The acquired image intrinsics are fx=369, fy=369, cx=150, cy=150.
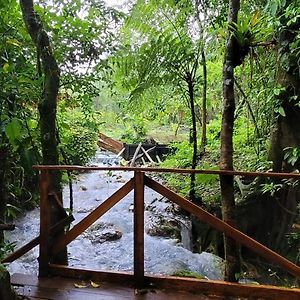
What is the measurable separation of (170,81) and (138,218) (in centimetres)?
353

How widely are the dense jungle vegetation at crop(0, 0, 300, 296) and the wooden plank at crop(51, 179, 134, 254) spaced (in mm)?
385

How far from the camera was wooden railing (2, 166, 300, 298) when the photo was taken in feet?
7.66

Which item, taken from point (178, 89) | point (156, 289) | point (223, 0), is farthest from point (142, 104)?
point (156, 289)

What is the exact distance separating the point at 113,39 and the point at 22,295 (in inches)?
92.2

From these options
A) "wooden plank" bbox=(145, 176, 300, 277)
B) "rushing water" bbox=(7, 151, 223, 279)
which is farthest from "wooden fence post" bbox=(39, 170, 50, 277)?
"rushing water" bbox=(7, 151, 223, 279)

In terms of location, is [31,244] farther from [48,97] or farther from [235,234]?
[235,234]

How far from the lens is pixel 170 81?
568 centimetres

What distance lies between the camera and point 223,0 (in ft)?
15.8

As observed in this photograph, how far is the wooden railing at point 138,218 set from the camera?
2336mm

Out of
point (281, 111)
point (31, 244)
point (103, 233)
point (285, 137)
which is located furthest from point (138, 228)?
point (103, 233)

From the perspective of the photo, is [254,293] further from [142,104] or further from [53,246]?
[142,104]

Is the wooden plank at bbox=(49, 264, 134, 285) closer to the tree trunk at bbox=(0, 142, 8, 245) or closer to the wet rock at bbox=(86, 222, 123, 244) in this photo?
the tree trunk at bbox=(0, 142, 8, 245)

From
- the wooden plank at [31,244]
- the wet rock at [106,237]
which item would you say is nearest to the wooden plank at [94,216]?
the wooden plank at [31,244]

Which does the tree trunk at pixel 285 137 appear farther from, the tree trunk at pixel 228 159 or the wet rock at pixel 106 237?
the wet rock at pixel 106 237
